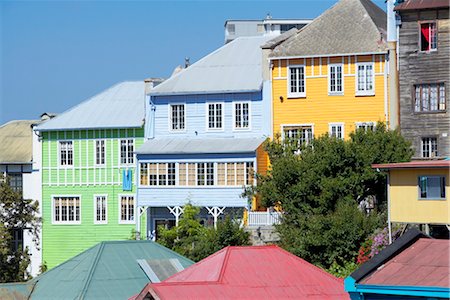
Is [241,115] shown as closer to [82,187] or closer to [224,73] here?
[224,73]

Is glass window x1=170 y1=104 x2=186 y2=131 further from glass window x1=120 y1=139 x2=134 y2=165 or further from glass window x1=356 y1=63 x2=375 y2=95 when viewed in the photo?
glass window x1=356 y1=63 x2=375 y2=95

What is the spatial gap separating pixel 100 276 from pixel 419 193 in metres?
10.9

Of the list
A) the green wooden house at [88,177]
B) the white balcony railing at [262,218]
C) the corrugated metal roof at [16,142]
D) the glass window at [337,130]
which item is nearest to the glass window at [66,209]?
the green wooden house at [88,177]

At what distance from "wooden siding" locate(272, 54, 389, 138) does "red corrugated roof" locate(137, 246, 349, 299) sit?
75.4 feet

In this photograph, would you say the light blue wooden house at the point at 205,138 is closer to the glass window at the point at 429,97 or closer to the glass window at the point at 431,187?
the glass window at the point at 429,97

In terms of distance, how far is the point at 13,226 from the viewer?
195ft

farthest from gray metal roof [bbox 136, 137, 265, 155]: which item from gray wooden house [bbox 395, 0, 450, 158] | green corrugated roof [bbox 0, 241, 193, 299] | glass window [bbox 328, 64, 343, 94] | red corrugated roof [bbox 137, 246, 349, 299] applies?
red corrugated roof [bbox 137, 246, 349, 299]

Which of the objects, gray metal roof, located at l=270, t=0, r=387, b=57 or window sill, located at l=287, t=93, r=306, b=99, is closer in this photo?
gray metal roof, located at l=270, t=0, r=387, b=57

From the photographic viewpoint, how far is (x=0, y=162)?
211ft

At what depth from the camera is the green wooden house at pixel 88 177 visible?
201 feet

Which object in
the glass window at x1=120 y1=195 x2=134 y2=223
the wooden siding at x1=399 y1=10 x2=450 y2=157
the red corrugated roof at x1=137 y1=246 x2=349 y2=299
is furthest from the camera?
the glass window at x1=120 y1=195 x2=134 y2=223

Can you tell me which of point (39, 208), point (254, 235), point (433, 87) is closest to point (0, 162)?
point (39, 208)

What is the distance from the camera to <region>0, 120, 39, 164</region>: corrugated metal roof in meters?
64.2

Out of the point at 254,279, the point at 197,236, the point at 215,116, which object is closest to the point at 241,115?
the point at 215,116
